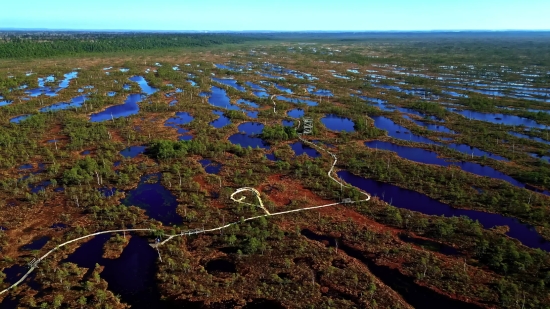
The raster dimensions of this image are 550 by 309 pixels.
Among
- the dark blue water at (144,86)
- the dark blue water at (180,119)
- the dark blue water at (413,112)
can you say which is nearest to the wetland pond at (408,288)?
the dark blue water at (180,119)

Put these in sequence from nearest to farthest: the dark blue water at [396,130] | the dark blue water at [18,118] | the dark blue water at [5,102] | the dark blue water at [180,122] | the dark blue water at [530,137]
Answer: the dark blue water at [530,137], the dark blue water at [180,122], the dark blue water at [396,130], the dark blue water at [18,118], the dark blue water at [5,102]

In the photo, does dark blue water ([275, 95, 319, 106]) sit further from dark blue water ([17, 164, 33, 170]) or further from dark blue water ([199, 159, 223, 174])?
dark blue water ([17, 164, 33, 170])

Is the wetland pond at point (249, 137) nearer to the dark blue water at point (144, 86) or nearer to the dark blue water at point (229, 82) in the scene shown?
the dark blue water at point (229, 82)

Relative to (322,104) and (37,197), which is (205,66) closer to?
(322,104)

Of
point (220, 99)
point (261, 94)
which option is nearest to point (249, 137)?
point (220, 99)

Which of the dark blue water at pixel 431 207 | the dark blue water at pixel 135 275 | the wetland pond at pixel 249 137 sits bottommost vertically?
the dark blue water at pixel 135 275

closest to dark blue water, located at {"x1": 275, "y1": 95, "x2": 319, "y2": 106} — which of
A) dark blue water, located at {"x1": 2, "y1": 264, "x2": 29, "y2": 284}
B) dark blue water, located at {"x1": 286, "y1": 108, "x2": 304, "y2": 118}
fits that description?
dark blue water, located at {"x1": 286, "y1": 108, "x2": 304, "y2": 118}
